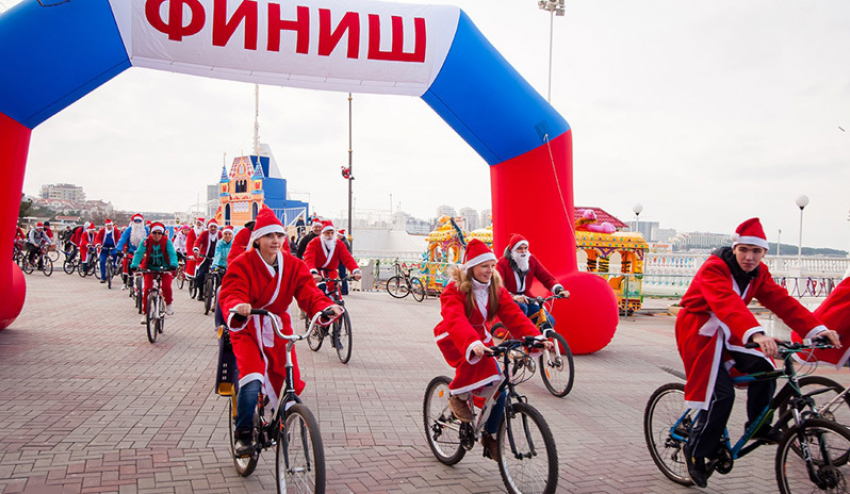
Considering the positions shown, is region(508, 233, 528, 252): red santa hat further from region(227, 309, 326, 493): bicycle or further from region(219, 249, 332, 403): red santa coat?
region(227, 309, 326, 493): bicycle

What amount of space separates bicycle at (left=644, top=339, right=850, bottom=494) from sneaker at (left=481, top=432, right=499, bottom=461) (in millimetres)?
1326

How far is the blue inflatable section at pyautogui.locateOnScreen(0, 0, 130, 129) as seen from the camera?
7.20 m

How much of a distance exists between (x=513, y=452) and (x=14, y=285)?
8006mm

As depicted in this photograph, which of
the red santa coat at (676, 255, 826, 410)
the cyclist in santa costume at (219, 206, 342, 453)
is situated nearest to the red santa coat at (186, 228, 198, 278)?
the cyclist in santa costume at (219, 206, 342, 453)

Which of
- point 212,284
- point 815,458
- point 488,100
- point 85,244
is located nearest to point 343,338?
point 488,100

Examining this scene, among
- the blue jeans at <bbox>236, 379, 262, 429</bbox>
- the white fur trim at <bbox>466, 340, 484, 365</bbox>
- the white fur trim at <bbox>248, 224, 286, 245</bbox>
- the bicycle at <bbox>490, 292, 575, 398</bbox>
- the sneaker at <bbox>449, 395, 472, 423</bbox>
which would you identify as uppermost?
the white fur trim at <bbox>248, 224, 286, 245</bbox>

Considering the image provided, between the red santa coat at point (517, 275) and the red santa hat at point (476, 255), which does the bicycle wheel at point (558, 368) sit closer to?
the red santa coat at point (517, 275)

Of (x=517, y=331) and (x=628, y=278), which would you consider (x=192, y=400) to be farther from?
(x=628, y=278)

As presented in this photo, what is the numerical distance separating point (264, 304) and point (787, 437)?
11.1 ft

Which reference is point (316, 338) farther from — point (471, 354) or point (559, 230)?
point (471, 354)

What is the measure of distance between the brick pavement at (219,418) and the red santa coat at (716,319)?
0.96 metres

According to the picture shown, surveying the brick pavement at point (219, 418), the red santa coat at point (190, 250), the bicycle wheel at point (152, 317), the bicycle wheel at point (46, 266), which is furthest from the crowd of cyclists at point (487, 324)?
the bicycle wheel at point (46, 266)

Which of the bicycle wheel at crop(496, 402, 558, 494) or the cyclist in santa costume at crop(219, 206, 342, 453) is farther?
the cyclist in santa costume at crop(219, 206, 342, 453)

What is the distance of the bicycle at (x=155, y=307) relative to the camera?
8758 millimetres
